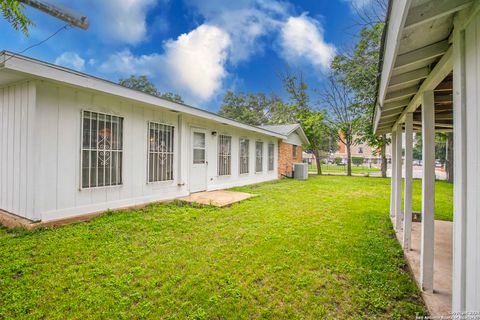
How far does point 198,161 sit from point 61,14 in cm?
463

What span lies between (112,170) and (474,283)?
17.5ft

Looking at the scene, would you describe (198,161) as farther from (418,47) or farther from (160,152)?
(418,47)

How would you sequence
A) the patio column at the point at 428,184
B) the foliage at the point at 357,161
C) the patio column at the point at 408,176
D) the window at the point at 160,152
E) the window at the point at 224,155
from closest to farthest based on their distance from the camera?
the patio column at the point at 428,184
the patio column at the point at 408,176
the window at the point at 160,152
the window at the point at 224,155
the foliage at the point at 357,161

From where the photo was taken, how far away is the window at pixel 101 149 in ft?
14.3

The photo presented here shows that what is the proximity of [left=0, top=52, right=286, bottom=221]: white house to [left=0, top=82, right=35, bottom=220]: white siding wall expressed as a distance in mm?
17

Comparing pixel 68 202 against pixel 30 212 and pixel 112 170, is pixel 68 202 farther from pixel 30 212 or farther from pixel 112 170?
pixel 112 170

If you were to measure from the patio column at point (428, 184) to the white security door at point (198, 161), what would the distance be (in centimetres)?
575

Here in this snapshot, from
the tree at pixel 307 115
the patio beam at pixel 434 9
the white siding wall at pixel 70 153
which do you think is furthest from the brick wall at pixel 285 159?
the patio beam at pixel 434 9

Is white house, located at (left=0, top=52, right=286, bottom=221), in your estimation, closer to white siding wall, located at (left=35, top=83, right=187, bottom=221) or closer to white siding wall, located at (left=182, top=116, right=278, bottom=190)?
white siding wall, located at (left=35, top=83, right=187, bottom=221)

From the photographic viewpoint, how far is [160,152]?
587cm

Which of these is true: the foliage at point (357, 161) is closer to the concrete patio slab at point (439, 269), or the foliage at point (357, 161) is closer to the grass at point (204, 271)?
the concrete patio slab at point (439, 269)

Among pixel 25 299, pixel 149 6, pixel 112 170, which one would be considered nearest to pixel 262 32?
pixel 149 6

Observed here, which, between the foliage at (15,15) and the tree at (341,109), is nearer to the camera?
the foliage at (15,15)

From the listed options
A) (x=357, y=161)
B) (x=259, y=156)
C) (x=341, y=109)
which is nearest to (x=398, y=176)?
(x=259, y=156)
